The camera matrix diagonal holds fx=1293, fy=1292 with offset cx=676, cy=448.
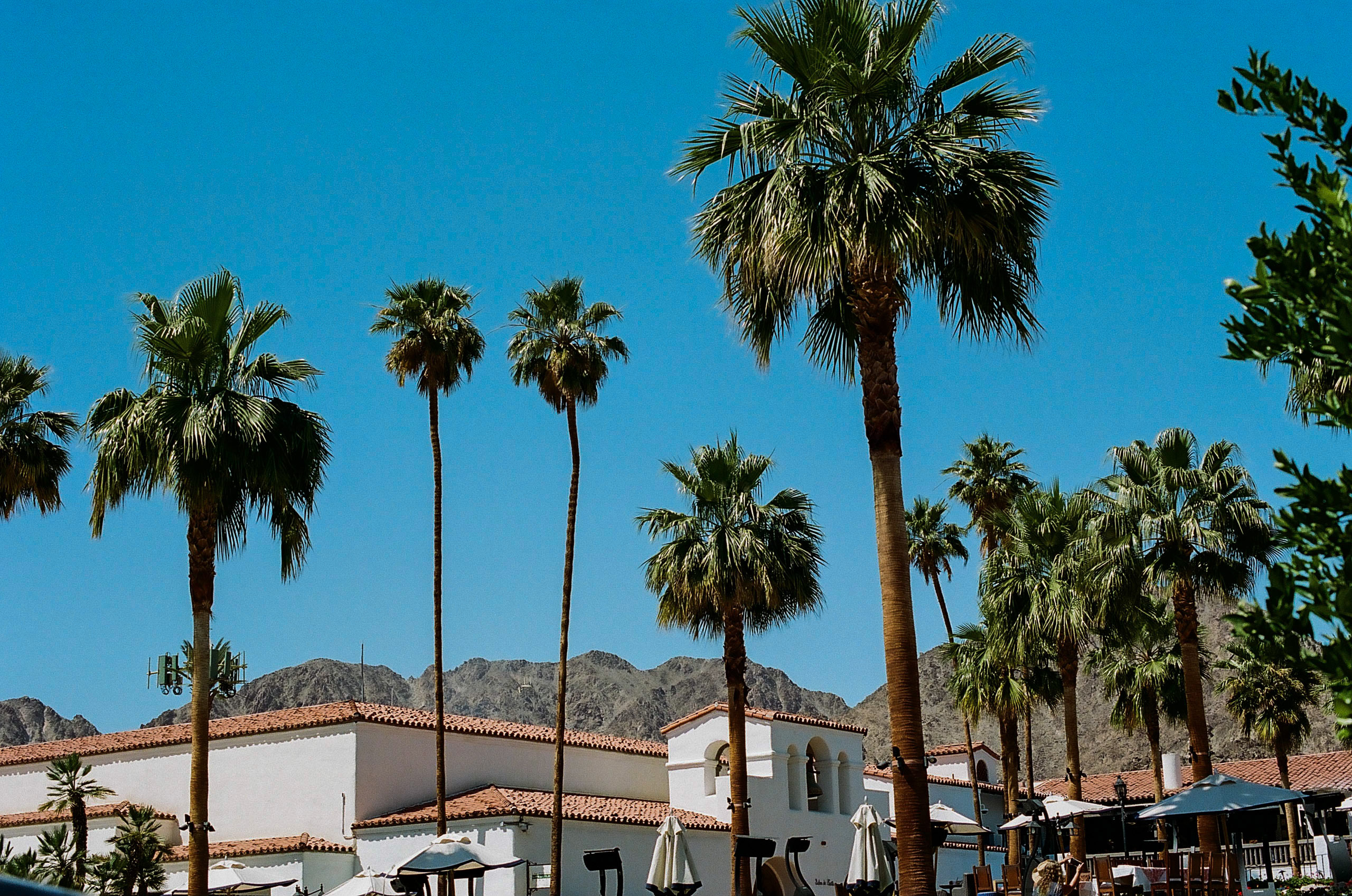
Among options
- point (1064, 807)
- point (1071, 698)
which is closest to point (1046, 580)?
point (1071, 698)

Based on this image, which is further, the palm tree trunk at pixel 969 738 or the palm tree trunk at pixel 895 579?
the palm tree trunk at pixel 969 738

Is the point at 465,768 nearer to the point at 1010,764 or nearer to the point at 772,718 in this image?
the point at 772,718

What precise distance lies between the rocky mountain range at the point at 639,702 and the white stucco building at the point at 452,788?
37.0m

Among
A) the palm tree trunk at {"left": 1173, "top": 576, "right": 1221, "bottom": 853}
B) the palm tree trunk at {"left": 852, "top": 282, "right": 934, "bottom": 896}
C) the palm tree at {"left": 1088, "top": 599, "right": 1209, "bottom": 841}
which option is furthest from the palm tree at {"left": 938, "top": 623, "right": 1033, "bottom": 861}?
the palm tree trunk at {"left": 852, "top": 282, "right": 934, "bottom": 896}

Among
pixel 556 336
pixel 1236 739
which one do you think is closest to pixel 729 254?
pixel 556 336

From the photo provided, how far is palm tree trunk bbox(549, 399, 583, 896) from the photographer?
31219 millimetres

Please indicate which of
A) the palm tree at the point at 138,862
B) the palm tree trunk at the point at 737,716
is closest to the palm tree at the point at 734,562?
the palm tree trunk at the point at 737,716

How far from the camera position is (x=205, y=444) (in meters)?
21.7

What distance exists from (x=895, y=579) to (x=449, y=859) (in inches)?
509

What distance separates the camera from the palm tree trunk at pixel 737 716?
27.8 m

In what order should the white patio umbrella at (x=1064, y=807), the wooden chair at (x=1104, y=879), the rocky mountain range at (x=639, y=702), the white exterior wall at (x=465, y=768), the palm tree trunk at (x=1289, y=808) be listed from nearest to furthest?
the wooden chair at (x=1104, y=879)
the white patio umbrella at (x=1064, y=807)
the white exterior wall at (x=465, y=768)
the palm tree trunk at (x=1289, y=808)
the rocky mountain range at (x=639, y=702)

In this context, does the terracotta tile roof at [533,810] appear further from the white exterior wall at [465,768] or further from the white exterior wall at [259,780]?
the white exterior wall at [259,780]

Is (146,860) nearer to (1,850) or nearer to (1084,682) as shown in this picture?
(1,850)

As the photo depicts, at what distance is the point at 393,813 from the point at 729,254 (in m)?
24.2
